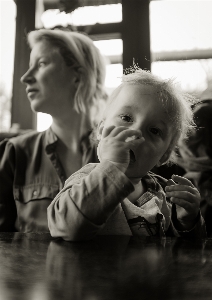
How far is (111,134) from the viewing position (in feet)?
Result: 1.93

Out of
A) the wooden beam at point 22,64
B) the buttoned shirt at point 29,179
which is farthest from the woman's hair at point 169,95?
the wooden beam at point 22,64

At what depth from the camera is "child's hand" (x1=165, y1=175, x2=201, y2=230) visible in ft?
2.11

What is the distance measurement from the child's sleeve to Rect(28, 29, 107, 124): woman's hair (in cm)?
60

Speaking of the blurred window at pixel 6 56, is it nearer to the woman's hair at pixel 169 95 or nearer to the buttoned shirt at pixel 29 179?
the buttoned shirt at pixel 29 179

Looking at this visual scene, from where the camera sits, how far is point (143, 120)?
2.10 feet

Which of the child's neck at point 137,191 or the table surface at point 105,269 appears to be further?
the child's neck at point 137,191

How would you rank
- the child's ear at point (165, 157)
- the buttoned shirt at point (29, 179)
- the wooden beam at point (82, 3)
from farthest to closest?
the wooden beam at point (82, 3) < the buttoned shirt at point (29, 179) < the child's ear at point (165, 157)

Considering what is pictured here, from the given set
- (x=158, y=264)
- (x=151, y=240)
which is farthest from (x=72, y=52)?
(x=158, y=264)

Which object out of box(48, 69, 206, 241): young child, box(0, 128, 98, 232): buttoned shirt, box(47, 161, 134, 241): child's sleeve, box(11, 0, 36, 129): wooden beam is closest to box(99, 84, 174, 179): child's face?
box(48, 69, 206, 241): young child

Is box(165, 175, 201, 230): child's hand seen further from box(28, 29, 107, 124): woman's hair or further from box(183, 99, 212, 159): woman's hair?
box(28, 29, 107, 124): woman's hair

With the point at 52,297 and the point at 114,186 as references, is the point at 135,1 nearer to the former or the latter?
the point at 114,186

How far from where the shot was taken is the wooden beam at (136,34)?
1193 mm

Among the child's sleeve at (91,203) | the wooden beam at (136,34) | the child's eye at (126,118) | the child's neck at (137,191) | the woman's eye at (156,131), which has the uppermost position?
the wooden beam at (136,34)

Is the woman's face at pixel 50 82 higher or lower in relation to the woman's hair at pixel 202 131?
higher
